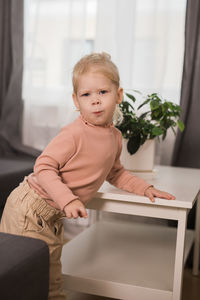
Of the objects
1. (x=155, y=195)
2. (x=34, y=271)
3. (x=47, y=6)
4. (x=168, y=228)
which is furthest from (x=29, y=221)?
(x=47, y=6)

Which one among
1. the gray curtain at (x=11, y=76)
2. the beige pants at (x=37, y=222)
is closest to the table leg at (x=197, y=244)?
the beige pants at (x=37, y=222)

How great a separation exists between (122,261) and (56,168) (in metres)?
0.52

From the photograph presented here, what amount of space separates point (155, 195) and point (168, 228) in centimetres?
68

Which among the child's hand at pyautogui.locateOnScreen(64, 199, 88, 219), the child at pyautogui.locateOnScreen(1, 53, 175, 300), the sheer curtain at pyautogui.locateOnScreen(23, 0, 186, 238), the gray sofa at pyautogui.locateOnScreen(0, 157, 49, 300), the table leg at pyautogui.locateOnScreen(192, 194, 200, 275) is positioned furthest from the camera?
the sheer curtain at pyautogui.locateOnScreen(23, 0, 186, 238)

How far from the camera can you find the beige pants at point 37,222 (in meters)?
1.23

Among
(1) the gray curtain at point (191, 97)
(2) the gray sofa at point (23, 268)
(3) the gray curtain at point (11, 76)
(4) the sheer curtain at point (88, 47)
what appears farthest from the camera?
(3) the gray curtain at point (11, 76)

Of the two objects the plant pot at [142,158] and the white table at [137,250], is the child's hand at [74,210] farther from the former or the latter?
the plant pot at [142,158]

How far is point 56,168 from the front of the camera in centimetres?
118

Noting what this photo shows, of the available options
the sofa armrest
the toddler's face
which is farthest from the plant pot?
the sofa armrest

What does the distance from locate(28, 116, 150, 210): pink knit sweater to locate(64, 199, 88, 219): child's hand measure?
17 mm

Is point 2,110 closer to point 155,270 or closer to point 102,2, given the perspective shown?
point 102,2

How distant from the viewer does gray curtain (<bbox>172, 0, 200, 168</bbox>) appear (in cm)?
188

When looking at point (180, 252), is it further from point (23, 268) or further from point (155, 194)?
point (23, 268)

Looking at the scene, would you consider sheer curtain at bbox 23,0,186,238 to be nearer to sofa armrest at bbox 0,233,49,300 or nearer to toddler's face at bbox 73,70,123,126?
toddler's face at bbox 73,70,123,126
